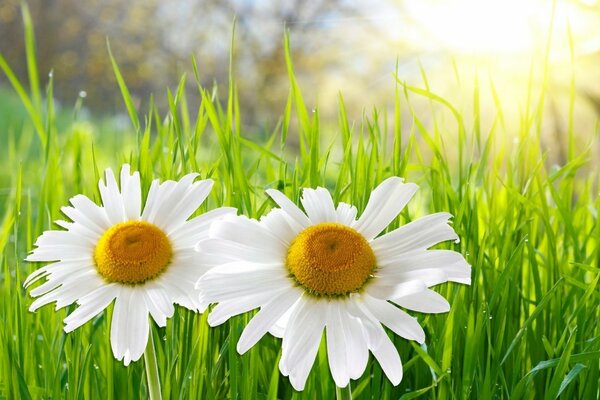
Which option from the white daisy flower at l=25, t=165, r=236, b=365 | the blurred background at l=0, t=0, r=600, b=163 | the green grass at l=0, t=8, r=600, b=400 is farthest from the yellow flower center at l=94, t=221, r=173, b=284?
the blurred background at l=0, t=0, r=600, b=163

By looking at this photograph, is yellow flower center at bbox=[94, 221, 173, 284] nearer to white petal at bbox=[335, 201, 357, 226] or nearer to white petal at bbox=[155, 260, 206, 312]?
white petal at bbox=[155, 260, 206, 312]

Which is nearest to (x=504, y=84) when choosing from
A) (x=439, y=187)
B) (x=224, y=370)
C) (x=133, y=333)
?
(x=439, y=187)

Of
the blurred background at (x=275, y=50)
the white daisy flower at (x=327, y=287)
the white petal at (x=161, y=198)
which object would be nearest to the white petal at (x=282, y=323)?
the white daisy flower at (x=327, y=287)

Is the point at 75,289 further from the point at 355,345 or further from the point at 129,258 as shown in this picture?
the point at 355,345

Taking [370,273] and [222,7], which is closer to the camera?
[370,273]

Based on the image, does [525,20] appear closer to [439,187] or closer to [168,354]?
[439,187]

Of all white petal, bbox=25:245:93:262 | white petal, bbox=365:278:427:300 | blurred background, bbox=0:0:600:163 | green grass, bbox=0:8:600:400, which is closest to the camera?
white petal, bbox=365:278:427:300
